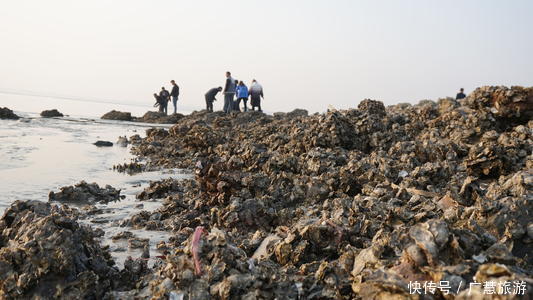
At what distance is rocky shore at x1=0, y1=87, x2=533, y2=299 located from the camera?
2500 mm

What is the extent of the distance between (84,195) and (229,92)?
18574 millimetres

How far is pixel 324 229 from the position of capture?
3.66 m

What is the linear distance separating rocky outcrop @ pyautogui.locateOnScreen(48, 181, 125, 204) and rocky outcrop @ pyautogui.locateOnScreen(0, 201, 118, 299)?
3195 mm

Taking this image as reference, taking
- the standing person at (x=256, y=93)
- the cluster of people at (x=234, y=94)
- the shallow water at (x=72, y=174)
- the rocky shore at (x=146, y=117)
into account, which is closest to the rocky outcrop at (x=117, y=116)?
the rocky shore at (x=146, y=117)

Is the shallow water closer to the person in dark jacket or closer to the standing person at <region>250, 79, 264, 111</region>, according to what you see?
the standing person at <region>250, 79, 264, 111</region>

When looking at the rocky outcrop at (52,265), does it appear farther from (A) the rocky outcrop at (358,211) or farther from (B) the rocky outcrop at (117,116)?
(B) the rocky outcrop at (117,116)

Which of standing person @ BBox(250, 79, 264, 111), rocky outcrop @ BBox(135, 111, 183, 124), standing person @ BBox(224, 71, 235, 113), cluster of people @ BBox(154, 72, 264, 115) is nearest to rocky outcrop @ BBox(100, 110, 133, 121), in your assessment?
rocky outcrop @ BBox(135, 111, 183, 124)

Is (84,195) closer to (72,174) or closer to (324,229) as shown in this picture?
(72,174)

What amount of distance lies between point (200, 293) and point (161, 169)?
7.52 m

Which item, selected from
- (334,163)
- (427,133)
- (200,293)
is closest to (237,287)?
(200,293)

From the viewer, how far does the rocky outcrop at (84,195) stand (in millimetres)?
6461

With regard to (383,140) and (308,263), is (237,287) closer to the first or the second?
(308,263)

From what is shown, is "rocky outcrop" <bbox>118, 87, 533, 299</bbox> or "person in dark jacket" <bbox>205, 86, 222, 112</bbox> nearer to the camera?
"rocky outcrop" <bbox>118, 87, 533, 299</bbox>

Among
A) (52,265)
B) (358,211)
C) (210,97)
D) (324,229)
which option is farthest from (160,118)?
(52,265)
